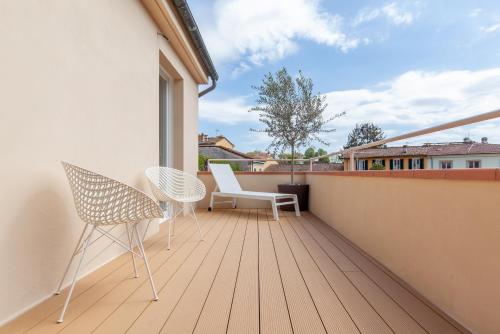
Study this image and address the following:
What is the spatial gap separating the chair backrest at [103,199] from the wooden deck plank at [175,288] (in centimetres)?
46

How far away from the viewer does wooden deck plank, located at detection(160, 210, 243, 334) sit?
134cm

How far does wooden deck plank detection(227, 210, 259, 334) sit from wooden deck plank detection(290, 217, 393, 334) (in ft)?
1.47

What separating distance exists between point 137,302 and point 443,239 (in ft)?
5.11

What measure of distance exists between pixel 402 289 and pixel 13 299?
1.97 metres

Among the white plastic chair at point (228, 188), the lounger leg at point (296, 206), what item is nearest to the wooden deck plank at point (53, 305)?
the white plastic chair at point (228, 188)

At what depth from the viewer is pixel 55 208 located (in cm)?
167

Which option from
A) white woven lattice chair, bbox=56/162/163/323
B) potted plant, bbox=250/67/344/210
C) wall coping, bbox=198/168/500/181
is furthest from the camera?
potted plant, bbox=250/67/344/210

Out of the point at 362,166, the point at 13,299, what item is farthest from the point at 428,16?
the point at 13,299

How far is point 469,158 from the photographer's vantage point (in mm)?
1429

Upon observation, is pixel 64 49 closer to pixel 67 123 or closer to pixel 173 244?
pixel 67 123

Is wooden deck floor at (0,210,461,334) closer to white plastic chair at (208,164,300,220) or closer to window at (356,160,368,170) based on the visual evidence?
window at (356,160,368,170)

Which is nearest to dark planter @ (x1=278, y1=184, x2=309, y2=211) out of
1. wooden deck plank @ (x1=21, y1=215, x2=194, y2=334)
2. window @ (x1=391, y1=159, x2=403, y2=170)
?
window @ (x1=391, y1=159, x2=403, y2=170)

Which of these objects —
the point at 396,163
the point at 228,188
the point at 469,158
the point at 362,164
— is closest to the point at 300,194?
the point at 228,188

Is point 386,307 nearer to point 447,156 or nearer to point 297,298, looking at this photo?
point 297,298
